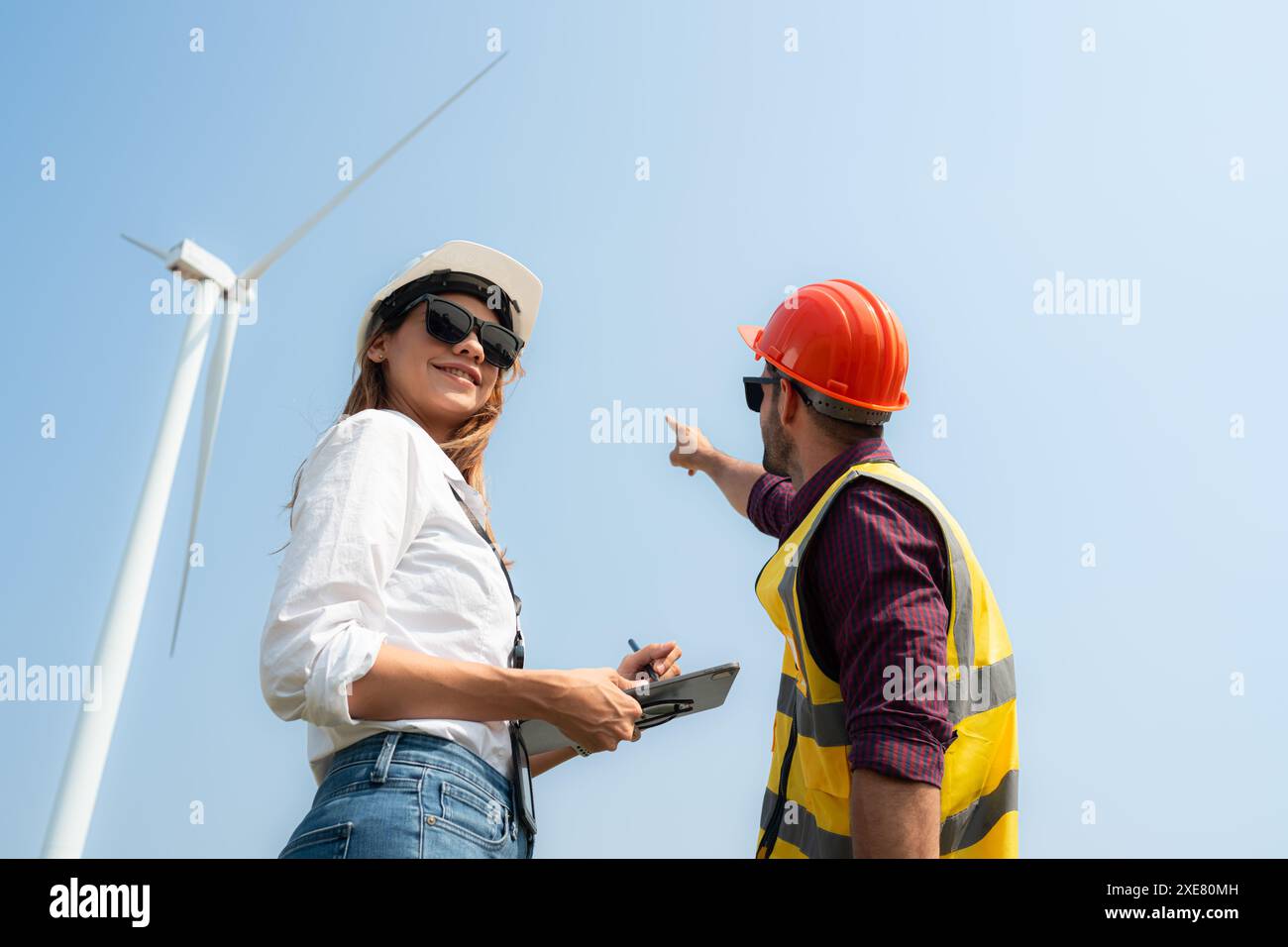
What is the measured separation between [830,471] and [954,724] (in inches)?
58.8

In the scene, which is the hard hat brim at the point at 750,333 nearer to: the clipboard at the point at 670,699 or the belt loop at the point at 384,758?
the clipboard at the point at 670,699

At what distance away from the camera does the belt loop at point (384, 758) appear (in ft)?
11.9

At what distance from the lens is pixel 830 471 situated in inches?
225

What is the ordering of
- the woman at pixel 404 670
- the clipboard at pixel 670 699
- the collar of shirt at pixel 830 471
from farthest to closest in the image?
the collar of shirt at pixel 830 471
the clipboard at pixel 670 699
the woman at pixel 404 670

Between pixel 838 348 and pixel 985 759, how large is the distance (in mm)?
2340

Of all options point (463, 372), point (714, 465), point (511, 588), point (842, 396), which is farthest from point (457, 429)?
A: point (714, 465)

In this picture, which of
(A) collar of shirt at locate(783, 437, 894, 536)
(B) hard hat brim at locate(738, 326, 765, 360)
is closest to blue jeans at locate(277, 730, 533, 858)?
(A) collar of shirt at locate(783, 437, 894, 536)

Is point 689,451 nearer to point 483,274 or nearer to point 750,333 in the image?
point 750,333

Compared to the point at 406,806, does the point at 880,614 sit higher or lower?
higher

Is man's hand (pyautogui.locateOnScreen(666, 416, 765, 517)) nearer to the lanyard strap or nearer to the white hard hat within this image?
the white hard hat

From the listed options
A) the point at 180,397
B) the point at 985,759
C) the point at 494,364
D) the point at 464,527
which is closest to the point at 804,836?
the point at 985,759

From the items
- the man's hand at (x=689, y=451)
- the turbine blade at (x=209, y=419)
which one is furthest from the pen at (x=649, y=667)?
the turbine blade at (x=209, y=419)

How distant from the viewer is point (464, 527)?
4332 millimetres

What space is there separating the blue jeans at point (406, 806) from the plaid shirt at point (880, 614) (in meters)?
1.57
